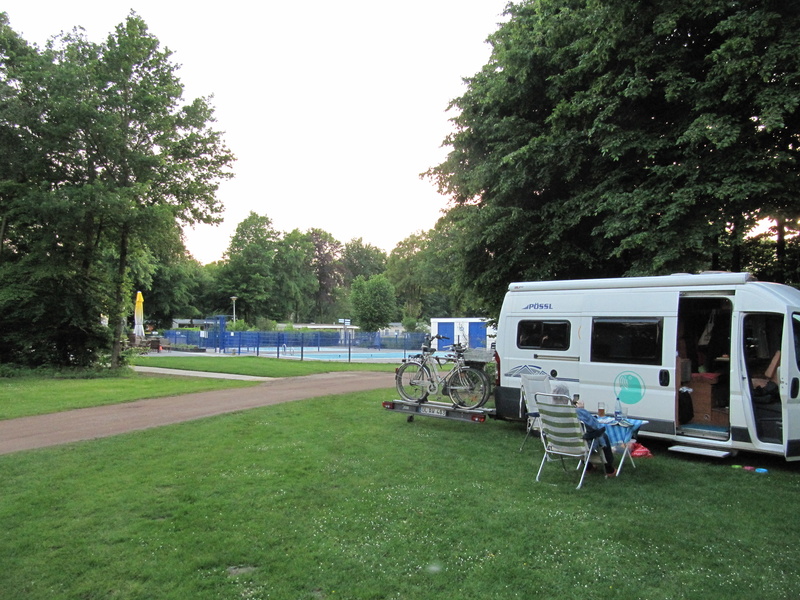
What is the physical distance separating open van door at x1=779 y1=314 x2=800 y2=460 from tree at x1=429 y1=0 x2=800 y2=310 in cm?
300

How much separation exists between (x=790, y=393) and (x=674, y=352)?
1391mm

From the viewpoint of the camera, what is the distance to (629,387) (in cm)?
789

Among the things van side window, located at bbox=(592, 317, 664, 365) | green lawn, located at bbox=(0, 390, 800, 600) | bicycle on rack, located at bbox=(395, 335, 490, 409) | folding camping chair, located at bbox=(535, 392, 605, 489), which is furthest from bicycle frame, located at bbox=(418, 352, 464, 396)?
folding camping chair, located at bbox=(535, 392, 605, 489)

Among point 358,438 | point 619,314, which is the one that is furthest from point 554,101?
point 358,438

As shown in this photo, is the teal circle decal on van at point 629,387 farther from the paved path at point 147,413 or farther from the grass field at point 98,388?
the grass field at point 98,388

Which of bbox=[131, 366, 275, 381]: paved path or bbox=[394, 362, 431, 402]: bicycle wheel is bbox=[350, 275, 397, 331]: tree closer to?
bbox=[131, 366, 275, 381]: paved path

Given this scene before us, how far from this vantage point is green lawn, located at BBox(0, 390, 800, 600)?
364 centimetres

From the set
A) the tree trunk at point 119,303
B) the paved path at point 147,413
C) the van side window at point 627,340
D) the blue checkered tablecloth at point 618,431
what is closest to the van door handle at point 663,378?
the van side window at point 627,340

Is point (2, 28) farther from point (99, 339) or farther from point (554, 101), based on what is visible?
point (554, 101)

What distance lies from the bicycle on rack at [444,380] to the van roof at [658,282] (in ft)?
6.05

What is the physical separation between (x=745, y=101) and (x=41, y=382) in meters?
19.8

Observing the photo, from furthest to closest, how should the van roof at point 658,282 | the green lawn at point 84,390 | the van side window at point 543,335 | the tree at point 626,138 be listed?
the green lawn at point 84,390, the tree at point 626,138, the van side window at point 543,335, the van roof at point 658,282

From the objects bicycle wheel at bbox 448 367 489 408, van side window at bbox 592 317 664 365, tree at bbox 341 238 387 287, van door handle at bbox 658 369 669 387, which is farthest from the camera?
tree at bbox 341 238 387 287

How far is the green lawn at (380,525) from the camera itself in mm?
3637
